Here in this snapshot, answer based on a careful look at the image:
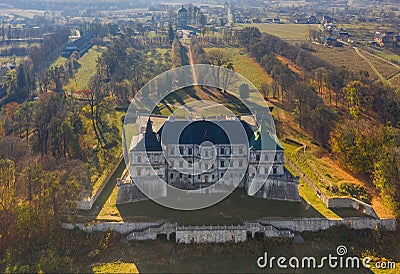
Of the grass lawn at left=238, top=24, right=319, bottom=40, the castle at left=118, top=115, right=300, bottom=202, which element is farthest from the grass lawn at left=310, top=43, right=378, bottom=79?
the castle at left=118, top=115, right=300, bottom=202

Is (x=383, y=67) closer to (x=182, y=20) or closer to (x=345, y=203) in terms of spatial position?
(x=345, y=203)

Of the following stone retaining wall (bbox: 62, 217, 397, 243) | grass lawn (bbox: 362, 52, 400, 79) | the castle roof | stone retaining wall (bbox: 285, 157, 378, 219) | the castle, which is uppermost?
grass lawn (bbox: 362, 52, 400, 79)

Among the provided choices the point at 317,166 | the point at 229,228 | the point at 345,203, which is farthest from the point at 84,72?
the point at 345,203

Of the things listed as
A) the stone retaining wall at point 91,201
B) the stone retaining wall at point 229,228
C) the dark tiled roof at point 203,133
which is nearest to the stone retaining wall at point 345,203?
the stone retaining wall at point 229,228

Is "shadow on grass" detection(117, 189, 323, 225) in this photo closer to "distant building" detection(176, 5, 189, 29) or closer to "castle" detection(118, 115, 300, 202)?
"castle" detection(118, 115, 300, 202)

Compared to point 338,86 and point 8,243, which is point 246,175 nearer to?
point 8,243

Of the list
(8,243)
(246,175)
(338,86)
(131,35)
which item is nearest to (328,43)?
(338,86)

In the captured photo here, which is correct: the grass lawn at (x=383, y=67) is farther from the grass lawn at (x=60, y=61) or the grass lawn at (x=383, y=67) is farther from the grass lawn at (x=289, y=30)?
the grass lawn at (x=60, y=61)

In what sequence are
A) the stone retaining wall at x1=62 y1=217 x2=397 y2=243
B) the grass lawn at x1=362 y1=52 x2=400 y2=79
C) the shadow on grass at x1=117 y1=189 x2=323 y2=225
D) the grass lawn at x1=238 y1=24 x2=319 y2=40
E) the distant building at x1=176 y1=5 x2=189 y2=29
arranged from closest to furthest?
the stone retaining wall at x1=62 y1=217 x2=397 y2=243
the shadow on grass at x1=117 y1=189 x2=323 y2=225
the grass lawn at x1=362 y1=52 x2=400 y2=79
the grass lawn at x1=238 y1=24 x2=319 y2=40
the distant building at x1=176 y1=5 x2=189 y2=29
